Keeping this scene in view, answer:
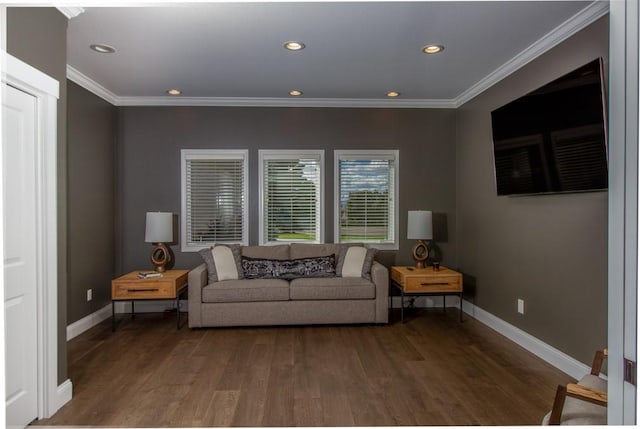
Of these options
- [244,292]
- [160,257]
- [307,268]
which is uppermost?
[160,257]

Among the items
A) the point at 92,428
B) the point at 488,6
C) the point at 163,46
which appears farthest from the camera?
the point at 163,46

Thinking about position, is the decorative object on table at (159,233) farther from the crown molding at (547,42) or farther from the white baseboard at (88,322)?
the crown molding at (547,42)

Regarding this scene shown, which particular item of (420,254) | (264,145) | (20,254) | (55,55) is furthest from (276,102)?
(20,254)

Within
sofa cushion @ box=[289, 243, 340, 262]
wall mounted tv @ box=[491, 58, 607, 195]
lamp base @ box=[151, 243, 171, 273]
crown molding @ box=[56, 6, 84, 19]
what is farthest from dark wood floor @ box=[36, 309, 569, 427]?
crown molding @ box=[56, 6, 84, 19]

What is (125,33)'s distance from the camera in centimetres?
328

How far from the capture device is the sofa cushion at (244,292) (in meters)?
4.39

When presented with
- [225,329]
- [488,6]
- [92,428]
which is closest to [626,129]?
[488,6]

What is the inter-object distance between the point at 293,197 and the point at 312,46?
90.0 inches

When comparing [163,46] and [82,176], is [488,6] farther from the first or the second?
[82,176]

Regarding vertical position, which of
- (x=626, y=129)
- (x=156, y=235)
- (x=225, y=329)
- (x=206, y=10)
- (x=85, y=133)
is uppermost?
(x=206, y=10)

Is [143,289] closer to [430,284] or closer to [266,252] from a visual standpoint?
[266,252]

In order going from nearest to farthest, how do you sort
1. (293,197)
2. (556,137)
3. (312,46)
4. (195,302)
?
(556,137) < (312,46) < (195,302) < (293,197)

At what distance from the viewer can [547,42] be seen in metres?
3.42

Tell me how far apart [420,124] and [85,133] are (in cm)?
400
